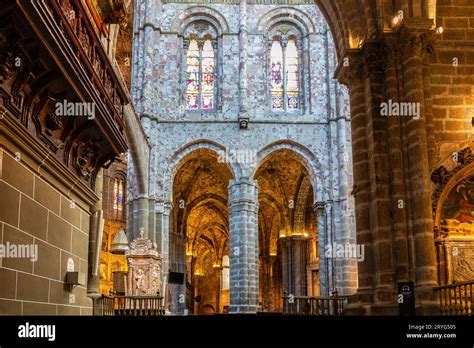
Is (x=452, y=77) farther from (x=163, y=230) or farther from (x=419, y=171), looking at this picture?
(x=163, y=230)

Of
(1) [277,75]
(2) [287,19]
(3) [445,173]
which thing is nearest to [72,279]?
(3) [445,173]

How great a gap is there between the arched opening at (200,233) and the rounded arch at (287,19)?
637 cm

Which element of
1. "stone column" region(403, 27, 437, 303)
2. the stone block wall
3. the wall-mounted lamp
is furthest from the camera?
the stone block wall

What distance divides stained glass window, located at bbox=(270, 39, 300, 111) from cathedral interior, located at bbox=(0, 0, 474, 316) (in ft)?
0.22

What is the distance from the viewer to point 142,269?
2166 cm

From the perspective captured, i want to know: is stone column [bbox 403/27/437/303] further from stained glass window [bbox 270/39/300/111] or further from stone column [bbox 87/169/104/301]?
stained glass window [bbox 270/39/300/111]

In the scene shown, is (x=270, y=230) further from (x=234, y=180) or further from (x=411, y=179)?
(x=411, y=179)

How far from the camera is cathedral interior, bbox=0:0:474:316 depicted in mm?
6734

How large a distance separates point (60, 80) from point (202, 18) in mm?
22376

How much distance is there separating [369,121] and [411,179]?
1.54m

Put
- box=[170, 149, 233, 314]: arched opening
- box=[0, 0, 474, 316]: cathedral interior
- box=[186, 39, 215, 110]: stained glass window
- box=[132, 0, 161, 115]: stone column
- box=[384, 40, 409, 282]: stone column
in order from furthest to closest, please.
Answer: box=[170, 149, 233, 314]: arched opening, box=[186, 39, 215, 110]: stained glass window, box=[132, 0, 161, 115]: stone column, box=[384, 40, 409, 282]: stone column, box=[0, 0, 474, 316]: cathedral interior

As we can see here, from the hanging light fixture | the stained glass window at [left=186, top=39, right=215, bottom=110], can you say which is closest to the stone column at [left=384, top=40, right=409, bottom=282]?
the hanging light fixture

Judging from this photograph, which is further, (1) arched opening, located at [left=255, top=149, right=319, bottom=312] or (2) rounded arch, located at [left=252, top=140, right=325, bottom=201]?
(1) arched opening, located at [left=255, top=149, right=319, bottom=312]

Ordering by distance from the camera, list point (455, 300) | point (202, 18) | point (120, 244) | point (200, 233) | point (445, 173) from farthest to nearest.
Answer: point (200, 233) → point (202, 18) → point (120, 244) → point (445, 173) → point (455, 300)
